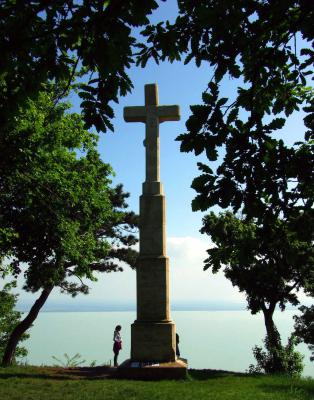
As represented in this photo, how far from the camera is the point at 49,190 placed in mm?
14000

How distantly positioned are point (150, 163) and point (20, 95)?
12.1m

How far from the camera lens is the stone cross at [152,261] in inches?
544

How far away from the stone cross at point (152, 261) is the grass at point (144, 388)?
1.48 meters

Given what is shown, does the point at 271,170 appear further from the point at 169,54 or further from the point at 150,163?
the point at 150,163

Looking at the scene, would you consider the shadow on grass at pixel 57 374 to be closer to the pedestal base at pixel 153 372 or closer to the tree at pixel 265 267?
the pedestal base at pixel 153 372

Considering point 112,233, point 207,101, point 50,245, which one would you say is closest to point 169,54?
point 207,101

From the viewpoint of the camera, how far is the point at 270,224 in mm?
3936

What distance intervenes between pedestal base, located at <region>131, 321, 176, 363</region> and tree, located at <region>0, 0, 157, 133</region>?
11.4 metres

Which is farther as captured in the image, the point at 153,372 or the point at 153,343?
the point at 153,343

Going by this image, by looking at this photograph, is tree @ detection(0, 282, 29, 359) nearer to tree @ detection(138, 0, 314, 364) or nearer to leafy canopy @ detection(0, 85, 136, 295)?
leafy canopy @ detection(0, 85, 136, 295)

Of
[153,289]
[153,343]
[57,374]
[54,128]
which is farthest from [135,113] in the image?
[57,374]

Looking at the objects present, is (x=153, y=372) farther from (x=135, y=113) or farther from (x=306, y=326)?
(x=306, y=326)

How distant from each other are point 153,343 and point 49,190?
6037 mm

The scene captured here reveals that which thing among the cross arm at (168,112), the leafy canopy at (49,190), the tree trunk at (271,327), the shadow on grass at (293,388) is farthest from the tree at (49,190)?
the tree trunk at (271,327)
